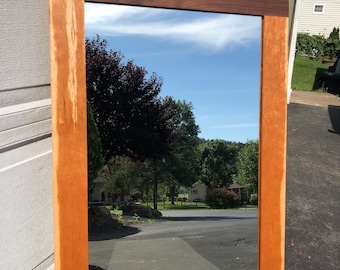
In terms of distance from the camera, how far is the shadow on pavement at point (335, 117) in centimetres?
596

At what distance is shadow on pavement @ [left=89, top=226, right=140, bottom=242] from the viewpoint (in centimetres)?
197

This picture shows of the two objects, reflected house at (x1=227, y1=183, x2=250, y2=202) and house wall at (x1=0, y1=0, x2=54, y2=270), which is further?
reflected house at (x1=227, y1=183, x2=250, y2=202)

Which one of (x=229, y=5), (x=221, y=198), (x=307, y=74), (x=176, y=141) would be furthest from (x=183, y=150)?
(x=307, y=74)

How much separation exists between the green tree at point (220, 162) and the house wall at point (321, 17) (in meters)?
15.4

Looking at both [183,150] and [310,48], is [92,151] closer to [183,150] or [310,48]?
[183,150]

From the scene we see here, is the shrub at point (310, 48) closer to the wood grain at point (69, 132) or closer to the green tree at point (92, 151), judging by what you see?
the green tree at point (92, 151)

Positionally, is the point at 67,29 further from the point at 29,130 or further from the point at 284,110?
the point at 284,110

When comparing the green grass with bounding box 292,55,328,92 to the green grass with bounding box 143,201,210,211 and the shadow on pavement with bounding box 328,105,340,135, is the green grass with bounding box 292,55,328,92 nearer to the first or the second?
the shadow on pavement with bounding box 328,105,340,135

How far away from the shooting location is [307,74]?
1046cm

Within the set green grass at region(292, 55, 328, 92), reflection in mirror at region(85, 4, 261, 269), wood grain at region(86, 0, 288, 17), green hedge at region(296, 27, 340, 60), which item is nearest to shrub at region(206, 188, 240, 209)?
reflection in mirror at region(85, 4, 261, 269)

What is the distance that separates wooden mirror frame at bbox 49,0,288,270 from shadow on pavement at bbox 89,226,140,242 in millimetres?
133

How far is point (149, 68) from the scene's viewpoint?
202 cm

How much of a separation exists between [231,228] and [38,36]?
54.2 inches

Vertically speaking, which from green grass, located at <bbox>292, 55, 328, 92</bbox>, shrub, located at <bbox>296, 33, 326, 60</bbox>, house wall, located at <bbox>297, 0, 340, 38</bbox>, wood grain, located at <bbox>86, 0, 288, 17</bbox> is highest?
house wall, located at <bbox>297, 0, 340, 38</bbox>
